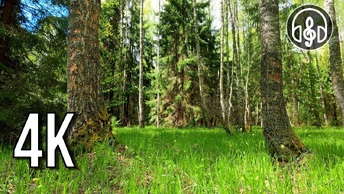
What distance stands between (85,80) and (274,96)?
272 cm

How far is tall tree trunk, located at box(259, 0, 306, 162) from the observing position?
3521mm

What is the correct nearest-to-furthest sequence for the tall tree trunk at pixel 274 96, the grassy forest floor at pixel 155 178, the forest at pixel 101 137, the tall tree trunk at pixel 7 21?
the grassy forest floor at pixel 155 178 < the forest at pixel 101 137 < the tall tree trunk at pixel 274 96 < the tall tree trunk at pixel 7 21

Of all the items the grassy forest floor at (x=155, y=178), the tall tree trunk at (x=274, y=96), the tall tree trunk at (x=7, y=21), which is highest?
the tall tree trunk at (x=7, y=21)

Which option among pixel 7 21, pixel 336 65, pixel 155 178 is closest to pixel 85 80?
pixel 155 178

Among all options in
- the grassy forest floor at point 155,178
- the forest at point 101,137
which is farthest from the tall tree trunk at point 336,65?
the grassy forest floor at point 155,178

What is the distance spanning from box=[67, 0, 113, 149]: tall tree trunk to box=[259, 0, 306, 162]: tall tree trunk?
2.37 metres

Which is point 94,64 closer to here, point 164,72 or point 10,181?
point 10,181

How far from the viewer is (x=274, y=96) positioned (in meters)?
3.64

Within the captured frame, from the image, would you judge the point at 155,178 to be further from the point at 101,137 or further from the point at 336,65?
the point at 336,65

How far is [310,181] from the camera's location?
8.09 feet

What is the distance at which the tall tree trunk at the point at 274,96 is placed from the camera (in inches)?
139

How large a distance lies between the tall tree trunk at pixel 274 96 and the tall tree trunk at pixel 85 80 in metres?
2.37

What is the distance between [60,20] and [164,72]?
1164 centimetres

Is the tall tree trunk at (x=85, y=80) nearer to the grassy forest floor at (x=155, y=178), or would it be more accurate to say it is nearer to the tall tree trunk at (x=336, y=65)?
the grassy forest floor at (x=155, y=178)
